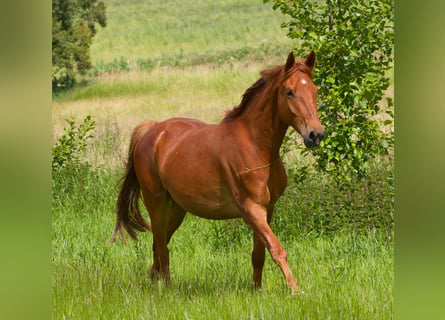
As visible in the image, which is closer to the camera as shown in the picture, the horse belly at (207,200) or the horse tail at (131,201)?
the horse belly at (207,200)

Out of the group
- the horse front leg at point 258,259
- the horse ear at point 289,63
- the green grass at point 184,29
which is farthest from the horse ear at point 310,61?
the green grass at point 184,29

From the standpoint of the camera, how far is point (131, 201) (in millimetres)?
6383

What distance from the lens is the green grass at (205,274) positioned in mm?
4469

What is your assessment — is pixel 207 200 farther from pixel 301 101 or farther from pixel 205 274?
A: pixel 301 101

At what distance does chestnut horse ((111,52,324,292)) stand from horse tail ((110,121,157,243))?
353 mm

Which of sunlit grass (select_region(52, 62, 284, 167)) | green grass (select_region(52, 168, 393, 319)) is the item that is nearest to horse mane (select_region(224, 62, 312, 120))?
green grass (select_region(52, 168, 393, 319))

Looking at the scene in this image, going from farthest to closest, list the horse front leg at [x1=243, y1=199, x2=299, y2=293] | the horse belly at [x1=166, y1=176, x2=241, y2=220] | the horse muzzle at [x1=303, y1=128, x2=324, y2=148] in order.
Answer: the horse belly at [x1=166, y1=176, x2=241, y2=220]
the horse front leg at [x1=243, y1=199, x2=299, y2=293]
the horse muzzle at [x1=303, y1=128, x2=324, y2=148]

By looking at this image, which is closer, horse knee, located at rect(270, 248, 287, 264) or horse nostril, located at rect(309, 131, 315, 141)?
horse nostril, located at rect(309, 131, 315, 141)

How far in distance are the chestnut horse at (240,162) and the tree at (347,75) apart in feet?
6.58

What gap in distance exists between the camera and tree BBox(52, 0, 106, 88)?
26.1 meters

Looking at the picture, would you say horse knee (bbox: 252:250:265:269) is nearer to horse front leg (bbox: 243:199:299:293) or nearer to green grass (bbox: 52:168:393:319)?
green grass (bbox: 52:168:393:319)

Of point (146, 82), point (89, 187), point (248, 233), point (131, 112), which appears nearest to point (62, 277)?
point (248, 233)

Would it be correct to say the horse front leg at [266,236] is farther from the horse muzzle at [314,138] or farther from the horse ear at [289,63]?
the horse ear at [289,63]
